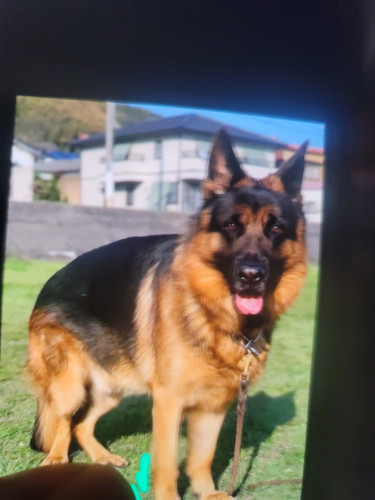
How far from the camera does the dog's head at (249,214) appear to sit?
126 cm

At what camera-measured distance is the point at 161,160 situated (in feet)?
4.36

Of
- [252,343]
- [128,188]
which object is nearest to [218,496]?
[252,343]

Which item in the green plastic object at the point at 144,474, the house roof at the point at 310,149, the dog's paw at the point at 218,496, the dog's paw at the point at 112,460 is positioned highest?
the house roof at the point at 310,149

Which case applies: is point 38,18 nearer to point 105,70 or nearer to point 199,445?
point 105,70

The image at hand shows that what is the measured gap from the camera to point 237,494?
1.40 m

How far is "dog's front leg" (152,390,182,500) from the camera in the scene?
4.47 feet

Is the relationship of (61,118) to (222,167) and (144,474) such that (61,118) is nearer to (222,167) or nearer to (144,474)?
(222,167)

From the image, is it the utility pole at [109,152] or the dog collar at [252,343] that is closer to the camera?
the utility pole at [109,152]

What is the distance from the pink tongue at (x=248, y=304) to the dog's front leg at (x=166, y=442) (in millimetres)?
302

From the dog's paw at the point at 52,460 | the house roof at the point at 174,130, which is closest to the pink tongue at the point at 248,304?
the house roof at the point at 174,130

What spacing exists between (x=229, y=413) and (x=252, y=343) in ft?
0.68

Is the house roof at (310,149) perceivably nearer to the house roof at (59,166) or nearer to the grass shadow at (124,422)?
the house roof at (59,166)

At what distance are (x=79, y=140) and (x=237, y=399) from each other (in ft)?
2.64

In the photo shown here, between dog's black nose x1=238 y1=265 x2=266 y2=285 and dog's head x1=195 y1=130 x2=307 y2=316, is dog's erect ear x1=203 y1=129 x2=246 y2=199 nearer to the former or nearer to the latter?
dog's head x1=195 y1=130 x2=307 y2=316
